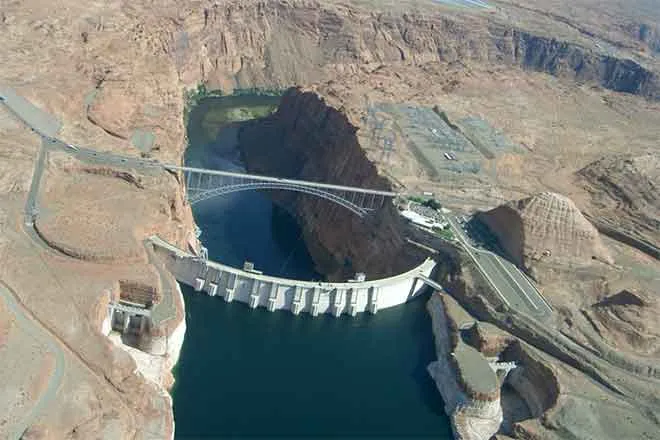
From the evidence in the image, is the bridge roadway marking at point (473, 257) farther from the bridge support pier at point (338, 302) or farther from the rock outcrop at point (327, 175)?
the bridge support pier at point (338, 302)

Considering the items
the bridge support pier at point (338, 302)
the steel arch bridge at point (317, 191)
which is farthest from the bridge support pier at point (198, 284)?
the bridge support pier at point (338, 302)

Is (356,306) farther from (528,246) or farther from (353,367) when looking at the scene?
(528,246)

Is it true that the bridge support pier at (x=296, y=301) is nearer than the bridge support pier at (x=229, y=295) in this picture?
No

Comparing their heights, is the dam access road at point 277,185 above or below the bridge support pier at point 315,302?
above

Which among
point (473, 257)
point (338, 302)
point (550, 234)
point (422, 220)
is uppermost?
point (550, 234)

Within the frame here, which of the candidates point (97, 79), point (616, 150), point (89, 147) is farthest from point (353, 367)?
point (616, 150)

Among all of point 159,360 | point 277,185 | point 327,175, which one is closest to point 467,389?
point 159,360

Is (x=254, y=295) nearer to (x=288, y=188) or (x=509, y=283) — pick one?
(x=288, y=188)
